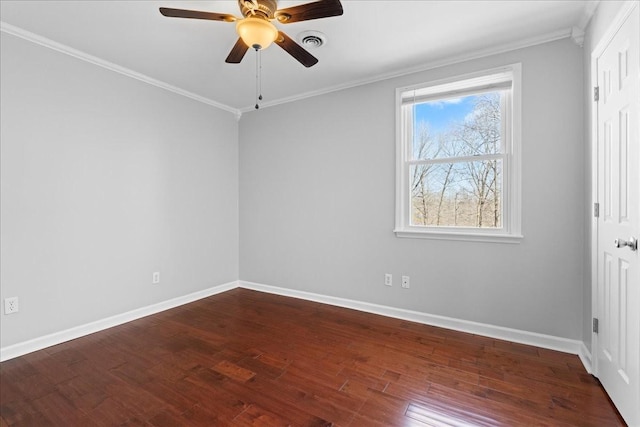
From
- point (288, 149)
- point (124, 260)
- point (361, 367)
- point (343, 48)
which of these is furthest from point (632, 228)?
point (124, 260)

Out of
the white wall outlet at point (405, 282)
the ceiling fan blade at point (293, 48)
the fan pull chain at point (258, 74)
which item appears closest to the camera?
the ceiling fan blade at point (293, 48)

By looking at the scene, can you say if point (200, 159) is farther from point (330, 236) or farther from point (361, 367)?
point (361, 367)

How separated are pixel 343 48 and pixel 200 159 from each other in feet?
7.34

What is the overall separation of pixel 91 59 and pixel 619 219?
4211 millimetres

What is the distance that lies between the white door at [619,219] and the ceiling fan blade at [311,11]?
1507mm

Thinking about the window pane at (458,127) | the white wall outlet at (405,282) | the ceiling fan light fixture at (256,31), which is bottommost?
the white wall outlet at (405,282)

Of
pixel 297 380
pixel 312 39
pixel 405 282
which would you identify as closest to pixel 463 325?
pixel 405 282

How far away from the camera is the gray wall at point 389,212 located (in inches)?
95.0

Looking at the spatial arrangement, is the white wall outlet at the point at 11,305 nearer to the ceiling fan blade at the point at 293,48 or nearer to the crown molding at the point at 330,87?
the crown molding at the point at 330,87

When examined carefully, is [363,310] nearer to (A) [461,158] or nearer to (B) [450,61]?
(A) [461,158]

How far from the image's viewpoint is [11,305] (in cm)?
235

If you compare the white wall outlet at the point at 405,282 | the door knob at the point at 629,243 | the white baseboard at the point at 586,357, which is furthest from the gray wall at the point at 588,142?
the white wall outlet at the point at 405,282

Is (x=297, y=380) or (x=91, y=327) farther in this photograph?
(x=91, y=327)

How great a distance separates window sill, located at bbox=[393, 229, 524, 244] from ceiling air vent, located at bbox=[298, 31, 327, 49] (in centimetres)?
190
